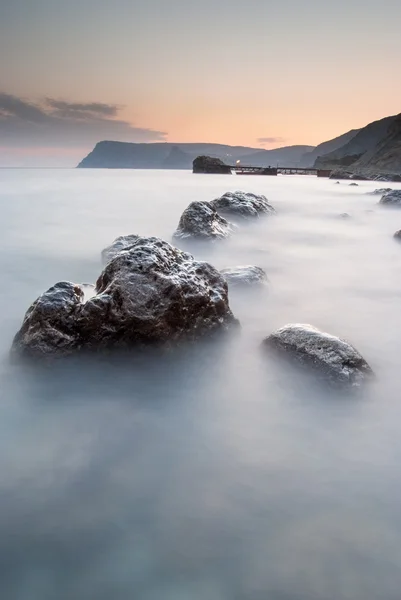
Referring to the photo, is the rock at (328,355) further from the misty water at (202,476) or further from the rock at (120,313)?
the rock at (120,313)

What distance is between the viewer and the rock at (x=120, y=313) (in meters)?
3.77

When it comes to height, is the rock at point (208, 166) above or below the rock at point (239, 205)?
above

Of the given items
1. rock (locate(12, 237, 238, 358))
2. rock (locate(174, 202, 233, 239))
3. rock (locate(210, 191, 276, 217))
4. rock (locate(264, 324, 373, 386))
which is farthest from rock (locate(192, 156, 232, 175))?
rock (locate(264, 324, 373, 386))

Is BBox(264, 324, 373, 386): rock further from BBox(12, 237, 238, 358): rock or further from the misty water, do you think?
BBox(12, 237, 238, 358): rock

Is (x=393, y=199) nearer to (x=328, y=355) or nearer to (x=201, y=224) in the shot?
(x=201, y=224)

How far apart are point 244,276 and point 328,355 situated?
287cm

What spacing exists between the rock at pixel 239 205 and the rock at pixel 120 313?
8.46 metres

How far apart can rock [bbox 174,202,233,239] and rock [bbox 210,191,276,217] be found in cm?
191

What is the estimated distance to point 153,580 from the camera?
6.75 feet

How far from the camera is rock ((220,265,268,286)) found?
617 centimetres

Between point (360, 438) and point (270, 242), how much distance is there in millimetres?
7773

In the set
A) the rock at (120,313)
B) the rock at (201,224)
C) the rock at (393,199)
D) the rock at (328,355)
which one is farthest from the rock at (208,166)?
the rock at (328,355)

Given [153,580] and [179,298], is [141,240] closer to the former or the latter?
[179,298]

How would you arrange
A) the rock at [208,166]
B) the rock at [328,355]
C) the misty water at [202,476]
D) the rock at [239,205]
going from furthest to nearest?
the rock at [208,166]
the rock at [239,205]
the rock at [328,355]
the misty water at [202,476]
